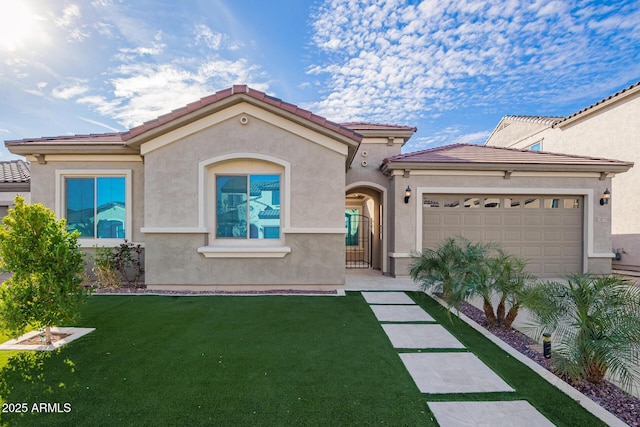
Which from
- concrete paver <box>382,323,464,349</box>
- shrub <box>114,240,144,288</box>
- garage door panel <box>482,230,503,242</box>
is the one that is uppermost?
Answer: garage door panel <box>482,230,503,242</box>

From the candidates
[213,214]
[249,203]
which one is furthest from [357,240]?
[213,214]

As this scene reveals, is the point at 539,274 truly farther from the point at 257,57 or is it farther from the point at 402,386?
the point at 257,57

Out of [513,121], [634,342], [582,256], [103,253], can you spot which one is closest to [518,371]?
[634,342]

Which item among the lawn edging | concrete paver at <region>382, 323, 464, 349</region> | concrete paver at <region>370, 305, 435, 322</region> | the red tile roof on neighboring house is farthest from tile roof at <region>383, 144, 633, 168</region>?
the lawn edging

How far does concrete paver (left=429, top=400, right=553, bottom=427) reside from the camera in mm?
2846

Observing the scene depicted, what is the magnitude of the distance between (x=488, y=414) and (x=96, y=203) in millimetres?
10621

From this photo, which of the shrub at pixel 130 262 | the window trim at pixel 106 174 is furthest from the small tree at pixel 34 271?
the window trim at pixel 106 174

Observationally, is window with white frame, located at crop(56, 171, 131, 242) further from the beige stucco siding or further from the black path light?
the black path light

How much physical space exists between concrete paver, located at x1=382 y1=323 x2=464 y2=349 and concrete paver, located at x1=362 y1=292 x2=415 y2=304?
4.96 feet

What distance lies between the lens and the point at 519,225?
10.2 meters

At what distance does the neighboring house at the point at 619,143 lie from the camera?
11.8 m

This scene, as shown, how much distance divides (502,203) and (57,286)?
12.0m

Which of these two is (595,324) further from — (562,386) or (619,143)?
(619,143)

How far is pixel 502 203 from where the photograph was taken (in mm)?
10227
